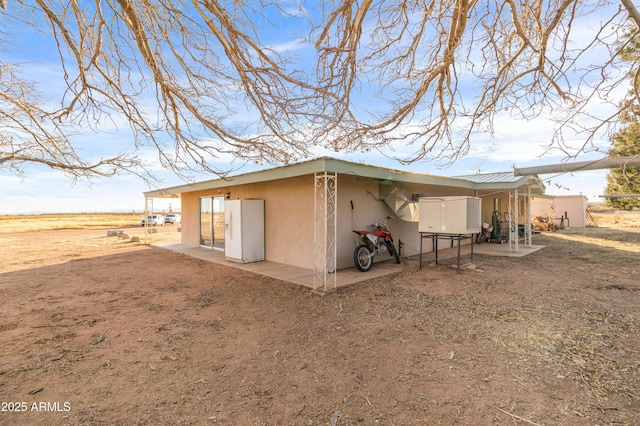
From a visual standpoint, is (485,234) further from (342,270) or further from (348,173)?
(348,173)

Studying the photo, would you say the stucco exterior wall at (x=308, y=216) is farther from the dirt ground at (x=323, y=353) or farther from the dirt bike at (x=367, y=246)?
the dirt ground at (x=323, y=353)

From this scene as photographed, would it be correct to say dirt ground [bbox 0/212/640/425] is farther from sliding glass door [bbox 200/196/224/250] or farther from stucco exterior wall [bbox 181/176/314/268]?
sliding glass door [bbox 200/196/224/250]

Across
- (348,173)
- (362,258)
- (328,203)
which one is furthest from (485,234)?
(348,173)

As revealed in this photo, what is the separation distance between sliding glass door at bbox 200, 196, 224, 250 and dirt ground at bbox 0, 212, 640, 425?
4.29 meters

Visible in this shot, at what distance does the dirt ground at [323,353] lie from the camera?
2330 mm

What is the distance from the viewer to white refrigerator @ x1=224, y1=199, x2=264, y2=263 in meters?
8.08

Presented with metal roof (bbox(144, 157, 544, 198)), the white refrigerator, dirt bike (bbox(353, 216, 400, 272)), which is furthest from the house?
dirt bike (bbox(353, 216, 400, 272))

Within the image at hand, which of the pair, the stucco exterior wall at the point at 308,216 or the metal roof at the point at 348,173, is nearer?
the metal roof at the point at 348,173

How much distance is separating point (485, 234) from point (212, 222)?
10.9m

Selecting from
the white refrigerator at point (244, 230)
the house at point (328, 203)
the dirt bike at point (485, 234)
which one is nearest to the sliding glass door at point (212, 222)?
the house at point (328, 203)

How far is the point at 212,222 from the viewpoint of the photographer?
35.8ft

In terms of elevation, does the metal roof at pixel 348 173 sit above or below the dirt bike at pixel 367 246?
above

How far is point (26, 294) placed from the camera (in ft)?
18.3

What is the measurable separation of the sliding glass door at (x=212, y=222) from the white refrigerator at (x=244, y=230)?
2.05 meters
